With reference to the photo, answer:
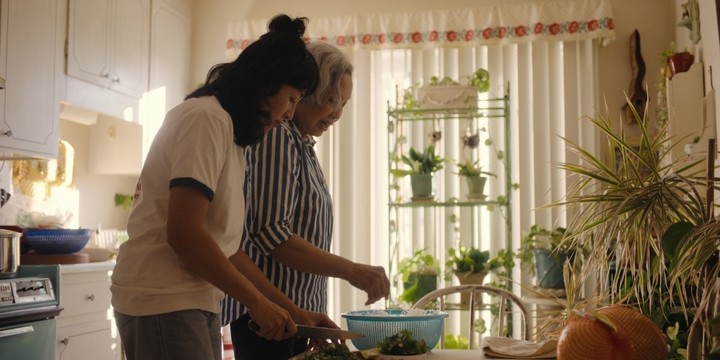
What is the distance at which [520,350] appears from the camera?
157 cm

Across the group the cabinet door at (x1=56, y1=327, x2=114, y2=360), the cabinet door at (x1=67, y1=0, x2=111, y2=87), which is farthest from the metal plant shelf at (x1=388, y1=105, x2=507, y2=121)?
the cabinet door at (x1=56, y1=327, x2=114, y2=360)

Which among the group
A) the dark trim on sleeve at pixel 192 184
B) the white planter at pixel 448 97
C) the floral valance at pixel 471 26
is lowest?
the dark trim on sleeve at pixel 192 184

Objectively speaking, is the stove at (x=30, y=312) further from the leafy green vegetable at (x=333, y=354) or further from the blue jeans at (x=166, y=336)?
the leafy green vegetable at (x=333, y=354)

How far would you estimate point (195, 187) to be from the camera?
1.27 meters

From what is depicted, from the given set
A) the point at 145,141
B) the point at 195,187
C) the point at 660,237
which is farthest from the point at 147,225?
the point at 145,141

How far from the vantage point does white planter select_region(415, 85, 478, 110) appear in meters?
3.90

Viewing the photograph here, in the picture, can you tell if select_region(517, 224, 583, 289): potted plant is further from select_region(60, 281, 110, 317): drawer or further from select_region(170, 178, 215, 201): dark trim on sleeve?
select_region(170, 178, 215, 201): dark trim on sleeve

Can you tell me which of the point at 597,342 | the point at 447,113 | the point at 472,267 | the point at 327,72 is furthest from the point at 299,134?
the point at 447,113

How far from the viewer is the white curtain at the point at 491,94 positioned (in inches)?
160

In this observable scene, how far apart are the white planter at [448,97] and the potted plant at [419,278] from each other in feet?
2.44

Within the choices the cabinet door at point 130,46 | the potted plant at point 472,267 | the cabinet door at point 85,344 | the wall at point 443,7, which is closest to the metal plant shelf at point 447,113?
the wall at point 443,7

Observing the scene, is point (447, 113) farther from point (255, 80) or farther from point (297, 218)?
point (255, 80)

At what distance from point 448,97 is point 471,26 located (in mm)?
489

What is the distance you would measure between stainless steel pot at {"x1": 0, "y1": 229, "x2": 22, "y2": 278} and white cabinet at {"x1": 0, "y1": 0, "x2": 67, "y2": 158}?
49 centimetres
